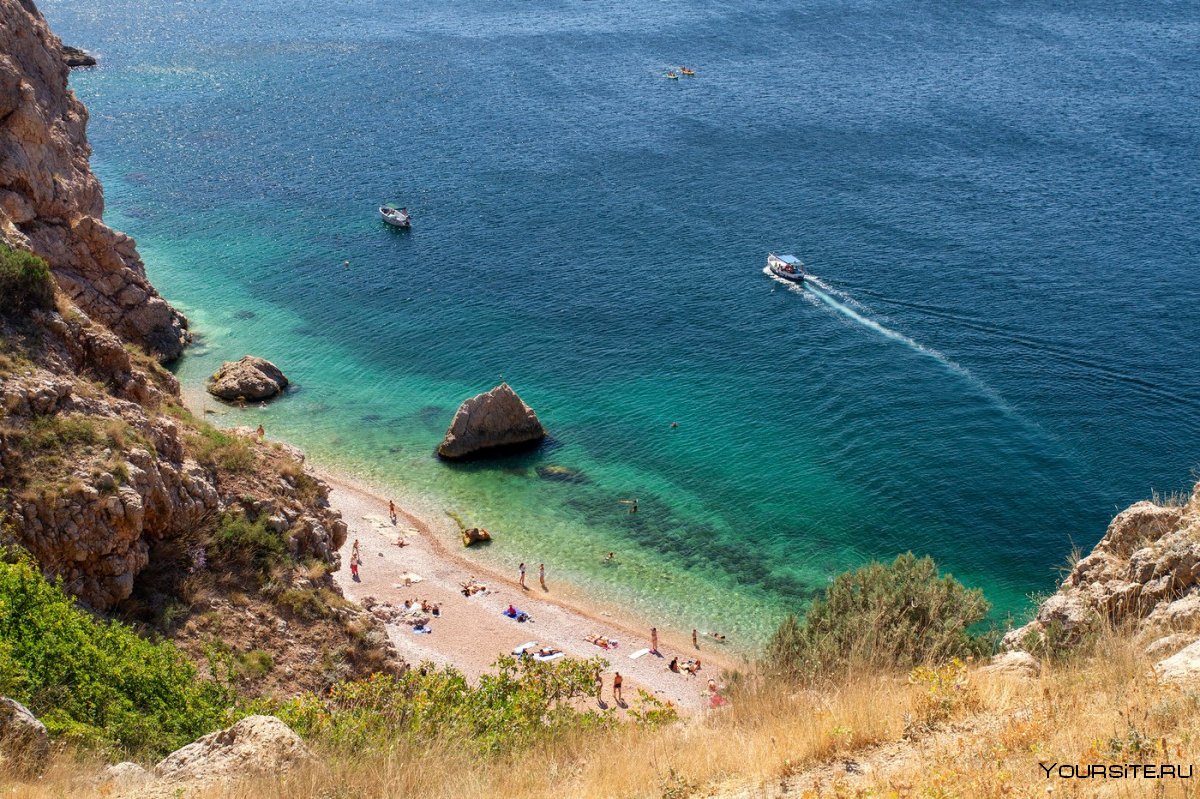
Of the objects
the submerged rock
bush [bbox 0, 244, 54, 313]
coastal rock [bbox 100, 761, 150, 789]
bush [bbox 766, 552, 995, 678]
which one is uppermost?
the submerged rock

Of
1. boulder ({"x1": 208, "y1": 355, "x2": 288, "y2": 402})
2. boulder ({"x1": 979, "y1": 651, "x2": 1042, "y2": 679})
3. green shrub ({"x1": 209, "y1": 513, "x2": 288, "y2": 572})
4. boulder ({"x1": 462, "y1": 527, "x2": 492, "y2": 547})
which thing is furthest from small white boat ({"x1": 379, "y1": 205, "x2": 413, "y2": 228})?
boulder ({"x1": 979, "y1": 651, "x2": 1042, "y2": 679})

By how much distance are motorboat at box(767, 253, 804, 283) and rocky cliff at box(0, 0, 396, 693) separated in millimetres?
47243

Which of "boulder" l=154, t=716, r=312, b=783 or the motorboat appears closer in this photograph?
"boulder" l=154, t=716, r=312, b=783

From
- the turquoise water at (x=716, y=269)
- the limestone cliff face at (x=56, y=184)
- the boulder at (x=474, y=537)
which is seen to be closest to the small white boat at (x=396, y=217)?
the turquoise water at (x=716, y=269)

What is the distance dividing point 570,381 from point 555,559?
17.1 meters

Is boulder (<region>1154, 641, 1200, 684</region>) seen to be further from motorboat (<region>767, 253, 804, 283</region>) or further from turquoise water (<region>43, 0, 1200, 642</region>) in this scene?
motorboat (<region>767, 253, 804, 283</region>)

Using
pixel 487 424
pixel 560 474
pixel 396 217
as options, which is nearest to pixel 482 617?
pixel 560 474

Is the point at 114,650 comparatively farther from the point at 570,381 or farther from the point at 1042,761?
the point at 570,381

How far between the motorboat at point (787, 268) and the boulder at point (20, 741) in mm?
63189

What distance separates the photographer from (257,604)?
27.3 meters

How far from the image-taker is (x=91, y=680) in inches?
737

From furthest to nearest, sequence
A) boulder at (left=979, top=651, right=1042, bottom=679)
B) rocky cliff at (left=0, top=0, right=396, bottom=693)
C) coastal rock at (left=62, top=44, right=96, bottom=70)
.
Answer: coastal rock at (left=62, top=44, right=96, bottom=70) < rocky cliff at (left=0, top=0, right=396, bottom=693) < boulder at (left=979, top=651, right=1042, bottom=679)

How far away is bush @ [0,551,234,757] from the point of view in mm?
17625

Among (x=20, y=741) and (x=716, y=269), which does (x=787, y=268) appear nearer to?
(x=716, y=269)
